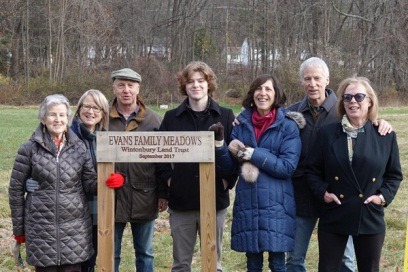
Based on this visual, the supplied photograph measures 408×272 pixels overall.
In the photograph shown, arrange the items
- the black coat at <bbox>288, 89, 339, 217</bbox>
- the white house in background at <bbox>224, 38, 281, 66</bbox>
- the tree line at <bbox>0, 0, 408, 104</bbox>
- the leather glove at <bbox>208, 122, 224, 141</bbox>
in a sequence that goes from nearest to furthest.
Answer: the leather glove at <bbox>208, 122, 224, 141</bbox> < the black coat at <bbox>288, 89, 339, 217</bbox> < the tree line at <bbox>0, 0, 408, 104</bbox> < the white house in background at <bbox>224, 38, 281, 66</bbox>

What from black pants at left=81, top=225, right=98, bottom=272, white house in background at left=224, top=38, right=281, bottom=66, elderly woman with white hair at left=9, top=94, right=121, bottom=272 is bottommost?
black pants at left=81, top=225, right=98, bottom=272

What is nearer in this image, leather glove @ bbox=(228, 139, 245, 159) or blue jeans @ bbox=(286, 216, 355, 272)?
leather glove @ bbox=(228, 139, 245, 159)

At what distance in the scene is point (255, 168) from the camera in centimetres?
486

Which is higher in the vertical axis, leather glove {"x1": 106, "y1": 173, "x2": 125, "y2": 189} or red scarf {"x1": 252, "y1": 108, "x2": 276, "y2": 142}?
red scarf {"x1": 252, "y1": 108, "x2": 276, "y2": 142}

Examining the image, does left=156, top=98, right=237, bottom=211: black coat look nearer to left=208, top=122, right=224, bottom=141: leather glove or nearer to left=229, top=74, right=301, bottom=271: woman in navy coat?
left=229, top=74, right=301, bottom=271: woman in navy coat

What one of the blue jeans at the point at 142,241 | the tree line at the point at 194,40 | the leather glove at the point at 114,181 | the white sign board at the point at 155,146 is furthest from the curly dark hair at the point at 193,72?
the tree line at the point at 194,40

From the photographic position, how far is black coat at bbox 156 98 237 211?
521 cm

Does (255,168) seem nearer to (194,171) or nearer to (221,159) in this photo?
(221,159)

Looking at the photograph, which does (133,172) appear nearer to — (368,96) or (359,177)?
(359,177)

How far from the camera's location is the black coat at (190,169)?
17.1 feet

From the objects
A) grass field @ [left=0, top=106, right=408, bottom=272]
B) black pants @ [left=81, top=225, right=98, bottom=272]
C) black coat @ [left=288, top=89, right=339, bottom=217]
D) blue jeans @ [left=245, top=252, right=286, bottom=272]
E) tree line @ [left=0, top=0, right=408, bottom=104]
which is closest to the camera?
blue jeans @ [left=245, top=252, right=286, bottom=272]

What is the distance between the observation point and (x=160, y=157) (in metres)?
4.87

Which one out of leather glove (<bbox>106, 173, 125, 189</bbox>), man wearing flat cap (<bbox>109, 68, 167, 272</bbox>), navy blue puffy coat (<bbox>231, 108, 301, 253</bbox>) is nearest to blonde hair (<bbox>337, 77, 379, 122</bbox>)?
navy blue puffy coat (<bbox>231, 108, 301, 253</bbox>)

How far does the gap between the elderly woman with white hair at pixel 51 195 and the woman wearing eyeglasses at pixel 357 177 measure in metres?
1.84
